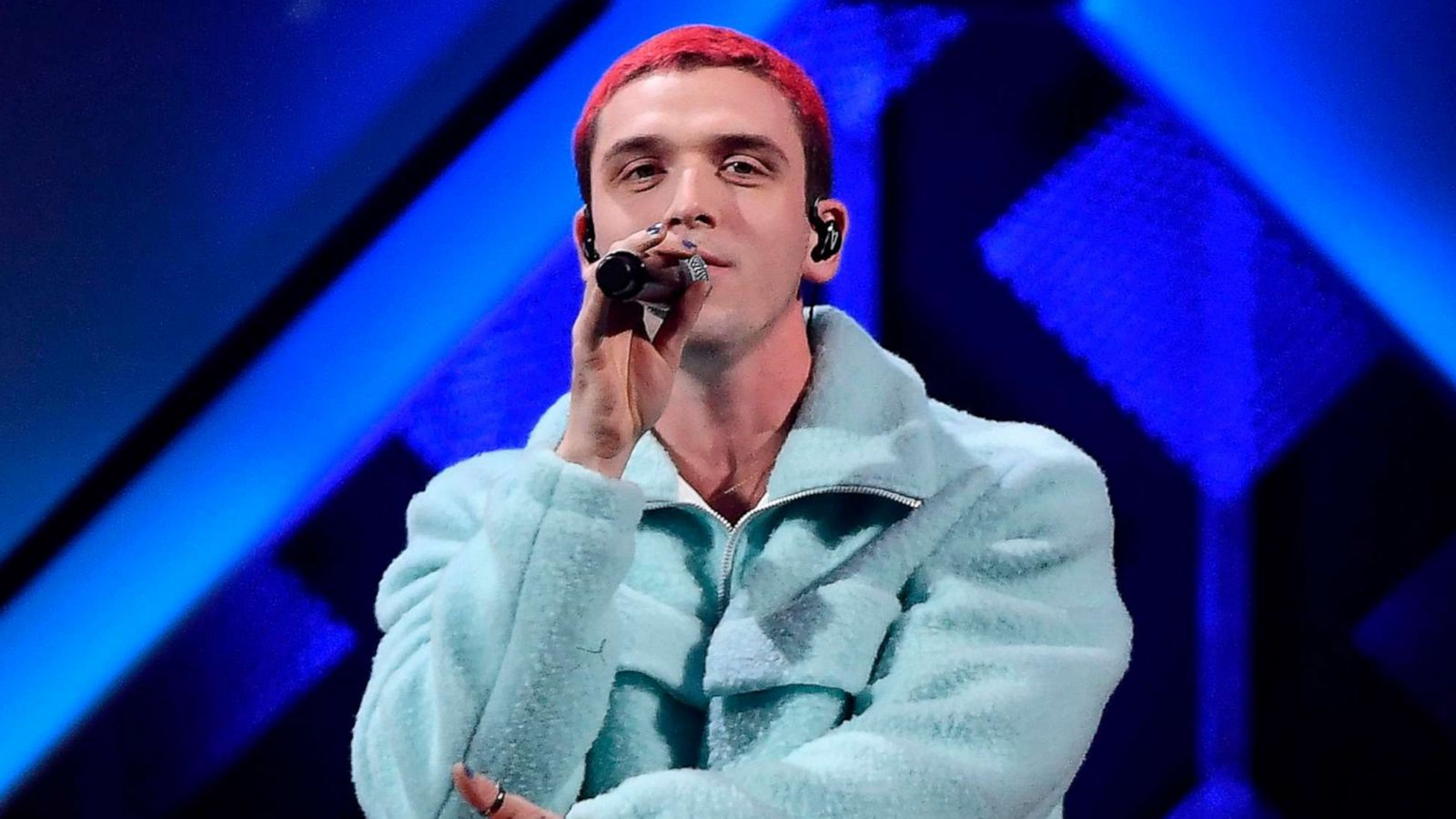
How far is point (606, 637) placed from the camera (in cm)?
108

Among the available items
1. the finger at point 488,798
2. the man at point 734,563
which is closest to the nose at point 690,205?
the man at point 734,563

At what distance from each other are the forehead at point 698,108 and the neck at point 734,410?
0.52ft

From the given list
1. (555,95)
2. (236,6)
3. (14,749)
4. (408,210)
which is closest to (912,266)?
(555,95)

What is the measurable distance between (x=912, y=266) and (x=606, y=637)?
27.4 inches

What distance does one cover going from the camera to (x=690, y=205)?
45.1 inches

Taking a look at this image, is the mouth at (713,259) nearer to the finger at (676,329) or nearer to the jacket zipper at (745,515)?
the finger at (676,329)

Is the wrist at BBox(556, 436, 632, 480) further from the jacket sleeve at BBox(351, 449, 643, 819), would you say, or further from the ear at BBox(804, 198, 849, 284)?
the ear at BBox(804, 198, 849, 284)

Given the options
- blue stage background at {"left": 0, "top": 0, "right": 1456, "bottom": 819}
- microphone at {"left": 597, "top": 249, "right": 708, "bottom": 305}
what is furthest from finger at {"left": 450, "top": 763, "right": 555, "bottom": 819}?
blue stage background at {"left": 0, "top": 0, "right": 1456, "bottom": 819}

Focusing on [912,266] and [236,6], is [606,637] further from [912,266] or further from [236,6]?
[236,6]

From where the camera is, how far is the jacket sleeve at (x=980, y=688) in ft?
3.35

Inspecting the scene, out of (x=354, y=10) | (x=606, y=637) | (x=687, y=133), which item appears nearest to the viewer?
(x=606, y=637)

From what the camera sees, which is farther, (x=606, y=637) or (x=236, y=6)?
(x=236, y=6)

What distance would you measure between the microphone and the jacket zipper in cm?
19

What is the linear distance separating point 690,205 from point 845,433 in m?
0.22
